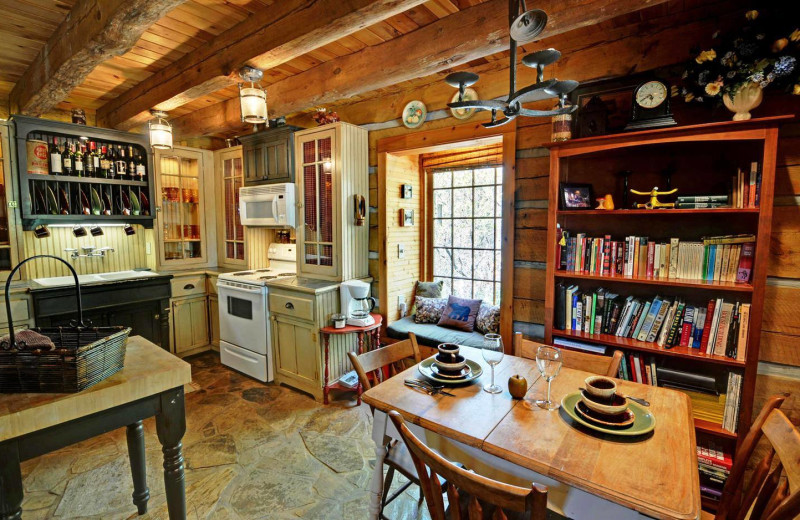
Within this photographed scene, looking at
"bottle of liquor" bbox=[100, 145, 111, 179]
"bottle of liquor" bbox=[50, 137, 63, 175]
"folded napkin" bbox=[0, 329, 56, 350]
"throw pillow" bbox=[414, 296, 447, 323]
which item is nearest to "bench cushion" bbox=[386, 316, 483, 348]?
"throw pillow" bbox=[414, 296, 447, 323]

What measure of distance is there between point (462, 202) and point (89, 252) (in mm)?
3702

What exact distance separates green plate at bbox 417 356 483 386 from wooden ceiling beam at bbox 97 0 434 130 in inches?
67.1

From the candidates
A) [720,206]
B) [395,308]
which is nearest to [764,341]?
[720,206]

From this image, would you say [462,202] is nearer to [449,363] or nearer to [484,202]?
[484,202]

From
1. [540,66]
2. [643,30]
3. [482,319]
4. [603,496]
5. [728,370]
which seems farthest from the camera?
[482,319]

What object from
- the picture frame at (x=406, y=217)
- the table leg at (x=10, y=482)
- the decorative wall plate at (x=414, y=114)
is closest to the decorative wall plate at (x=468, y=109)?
the decorative wall plate at (x=414, y=114)

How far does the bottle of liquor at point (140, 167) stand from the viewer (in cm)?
392

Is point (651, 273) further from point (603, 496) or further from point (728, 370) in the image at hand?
point (603, 496)

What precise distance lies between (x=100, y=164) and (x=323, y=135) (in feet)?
7.24

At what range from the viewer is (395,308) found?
3748 mm

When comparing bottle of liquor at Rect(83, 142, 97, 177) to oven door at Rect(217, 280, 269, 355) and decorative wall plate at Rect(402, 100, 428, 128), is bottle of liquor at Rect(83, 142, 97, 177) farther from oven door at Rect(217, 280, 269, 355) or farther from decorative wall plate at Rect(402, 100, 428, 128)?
decorative wall plate at Rect(402, 100, 428, 128)

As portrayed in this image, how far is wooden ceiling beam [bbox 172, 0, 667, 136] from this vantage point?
73.8 inches

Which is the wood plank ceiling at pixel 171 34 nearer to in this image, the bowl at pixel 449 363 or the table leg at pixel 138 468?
the bowl at pixel 449 363

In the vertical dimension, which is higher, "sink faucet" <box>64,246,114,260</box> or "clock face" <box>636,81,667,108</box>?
"clock face" <box>636,81,667,108</box>
